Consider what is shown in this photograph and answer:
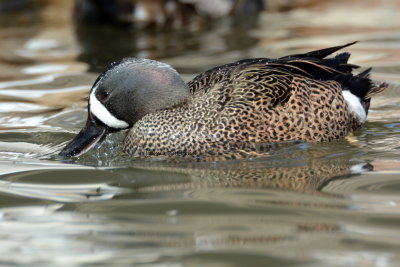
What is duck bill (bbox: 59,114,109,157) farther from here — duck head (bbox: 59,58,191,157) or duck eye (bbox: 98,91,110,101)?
duck eye (bbox: 98,91,110,101)

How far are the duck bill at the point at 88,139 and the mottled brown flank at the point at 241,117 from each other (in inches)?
7.7

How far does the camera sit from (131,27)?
10.8 meters

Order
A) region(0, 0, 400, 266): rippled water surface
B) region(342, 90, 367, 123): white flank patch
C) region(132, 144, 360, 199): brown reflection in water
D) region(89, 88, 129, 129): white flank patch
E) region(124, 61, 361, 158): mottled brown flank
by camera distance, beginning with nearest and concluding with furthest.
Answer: region(0, 0, 400, 266): rippled water surface < region(132, 144, 360, 199): brown reflection in water < region(124, 61, 361, 158): mottled brown flank < region(89, 88, 129, 129): white flank patch < region(342, 90, 367, 123): white flank patch

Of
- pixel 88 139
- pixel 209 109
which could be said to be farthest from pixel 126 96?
pixel 209 109

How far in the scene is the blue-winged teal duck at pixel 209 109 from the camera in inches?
213

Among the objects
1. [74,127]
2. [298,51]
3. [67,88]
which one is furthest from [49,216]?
[298,51]

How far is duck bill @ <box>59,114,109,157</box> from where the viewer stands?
557cm

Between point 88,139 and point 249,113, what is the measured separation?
113 cm

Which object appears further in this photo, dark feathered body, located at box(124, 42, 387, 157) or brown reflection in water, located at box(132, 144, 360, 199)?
dark feathered body, located at box(124, 42, 387, 157)

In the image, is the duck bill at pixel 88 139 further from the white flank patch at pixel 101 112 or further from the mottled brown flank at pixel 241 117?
the mottled brown flank at pixel 241 117

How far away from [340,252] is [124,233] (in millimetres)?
1084

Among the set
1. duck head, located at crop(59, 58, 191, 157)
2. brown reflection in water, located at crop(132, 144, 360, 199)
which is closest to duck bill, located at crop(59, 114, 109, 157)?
duck head, located at crop(59, 58, 191, 157)

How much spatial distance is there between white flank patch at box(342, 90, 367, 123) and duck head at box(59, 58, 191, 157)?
1229 millimetres

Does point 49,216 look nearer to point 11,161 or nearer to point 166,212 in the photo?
point 166,212
